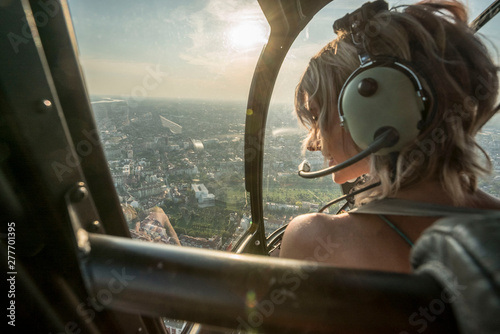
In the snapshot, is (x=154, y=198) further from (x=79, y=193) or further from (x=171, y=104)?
(x=79, y=193)

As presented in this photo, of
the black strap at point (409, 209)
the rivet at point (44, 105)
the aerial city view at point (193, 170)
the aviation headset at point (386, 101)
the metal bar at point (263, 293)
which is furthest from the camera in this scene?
the aerial city view at point (193, 170)

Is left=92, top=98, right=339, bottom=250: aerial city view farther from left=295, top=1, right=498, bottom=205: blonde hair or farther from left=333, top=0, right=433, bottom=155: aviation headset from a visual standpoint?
left=295, top=1, right=498, bottom=205: blonde hair

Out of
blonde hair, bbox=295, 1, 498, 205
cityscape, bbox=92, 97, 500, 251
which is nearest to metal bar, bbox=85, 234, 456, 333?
cityscape, bbox=92, 97, 500, 251

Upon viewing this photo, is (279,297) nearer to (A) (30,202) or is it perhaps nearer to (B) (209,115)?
(A) (30,202)

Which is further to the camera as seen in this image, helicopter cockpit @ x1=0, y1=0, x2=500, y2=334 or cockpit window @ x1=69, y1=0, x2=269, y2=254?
cockpit window @ x1=69, y1=0, x2=269, y2=254

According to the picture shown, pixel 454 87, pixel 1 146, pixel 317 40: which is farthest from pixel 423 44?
pixel 1 146

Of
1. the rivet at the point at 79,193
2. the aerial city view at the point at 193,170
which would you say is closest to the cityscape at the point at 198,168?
the aerial city view at the point at 193,170

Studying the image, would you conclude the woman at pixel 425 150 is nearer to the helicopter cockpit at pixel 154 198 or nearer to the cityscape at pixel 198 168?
the cityscape at pixel 198 168
